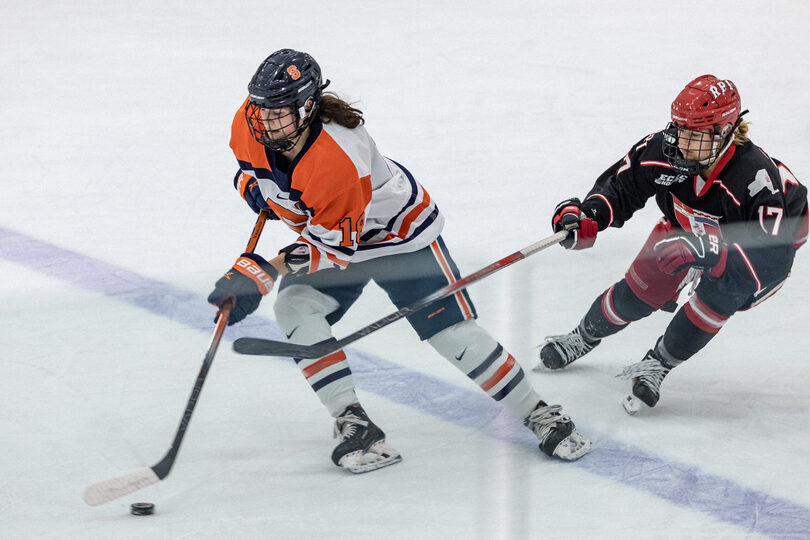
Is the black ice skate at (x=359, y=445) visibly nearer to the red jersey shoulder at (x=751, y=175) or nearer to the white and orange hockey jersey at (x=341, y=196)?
the white and orange hockey jersey at (x=341, y=196)

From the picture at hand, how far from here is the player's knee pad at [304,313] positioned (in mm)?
2125

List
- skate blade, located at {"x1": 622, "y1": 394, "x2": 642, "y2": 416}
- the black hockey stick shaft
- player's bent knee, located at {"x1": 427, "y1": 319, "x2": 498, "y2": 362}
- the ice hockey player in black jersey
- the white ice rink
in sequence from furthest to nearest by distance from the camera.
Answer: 1. skate blade, located at {"x1": 622, "y1": 394, "x2": 642, "y2": 416}
2. the ice hockey player in black jersey
3. player's bent knee, located at {"x1": 427, "y1": 319, "x2": 498, "y2": 362}
4. the black hockey stick shaft
5. the white ice rink

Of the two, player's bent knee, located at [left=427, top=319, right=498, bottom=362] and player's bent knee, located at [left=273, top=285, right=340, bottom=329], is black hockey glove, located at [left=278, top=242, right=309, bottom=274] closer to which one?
player's bent knee, located at [left=273, top=285, right=340, bottom=329]

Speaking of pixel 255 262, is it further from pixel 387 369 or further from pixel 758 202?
pixel 758 202

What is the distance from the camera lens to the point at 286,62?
2006mm

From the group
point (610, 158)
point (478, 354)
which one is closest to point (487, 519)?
point (478, 354)

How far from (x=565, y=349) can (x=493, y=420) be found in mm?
638

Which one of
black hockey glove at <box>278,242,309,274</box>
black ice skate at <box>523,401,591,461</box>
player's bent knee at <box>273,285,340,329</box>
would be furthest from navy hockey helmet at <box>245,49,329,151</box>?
black ice skate at <box>523,401,591,461</box>

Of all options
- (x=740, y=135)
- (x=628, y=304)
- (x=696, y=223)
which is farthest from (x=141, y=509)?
(x=740, y=135)

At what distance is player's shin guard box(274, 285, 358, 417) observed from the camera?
2.13 m

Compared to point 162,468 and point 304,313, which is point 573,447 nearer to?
point 304,313

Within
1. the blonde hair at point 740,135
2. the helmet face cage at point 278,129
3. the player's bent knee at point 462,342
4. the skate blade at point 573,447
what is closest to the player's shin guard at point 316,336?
the player's bent knee at point 462,342

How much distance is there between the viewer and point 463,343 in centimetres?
211

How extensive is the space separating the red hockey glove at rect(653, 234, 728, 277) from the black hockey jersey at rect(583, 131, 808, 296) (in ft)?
0.08
